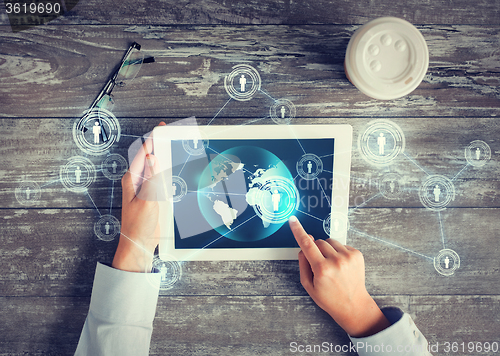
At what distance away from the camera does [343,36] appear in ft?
2.60

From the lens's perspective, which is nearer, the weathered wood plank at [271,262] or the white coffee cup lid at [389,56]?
the white coffee cup lid at [389,56]

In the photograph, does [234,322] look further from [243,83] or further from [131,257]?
[243,83]

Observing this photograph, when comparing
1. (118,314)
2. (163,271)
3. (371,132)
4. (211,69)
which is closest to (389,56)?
(371,132)

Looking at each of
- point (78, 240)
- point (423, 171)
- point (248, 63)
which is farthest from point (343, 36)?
point (78, 240)

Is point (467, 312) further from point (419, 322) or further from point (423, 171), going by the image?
point (423, 171)

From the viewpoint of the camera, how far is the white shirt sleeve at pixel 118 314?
76 cm

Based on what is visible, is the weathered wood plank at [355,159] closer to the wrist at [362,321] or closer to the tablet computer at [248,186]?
the tablet computer at [248,186]

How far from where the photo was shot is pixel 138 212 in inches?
31.1

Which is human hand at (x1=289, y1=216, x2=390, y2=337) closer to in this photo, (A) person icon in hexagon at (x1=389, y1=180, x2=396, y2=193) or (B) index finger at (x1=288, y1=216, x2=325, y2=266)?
(B) index finger at (x1=288, y1=216, x2=325, y2=266)

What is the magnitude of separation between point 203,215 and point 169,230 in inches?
3.9

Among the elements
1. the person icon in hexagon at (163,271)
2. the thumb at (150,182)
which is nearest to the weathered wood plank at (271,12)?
the thumb at (150,182)

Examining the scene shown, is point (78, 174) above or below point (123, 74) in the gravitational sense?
below

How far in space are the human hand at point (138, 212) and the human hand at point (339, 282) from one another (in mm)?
372

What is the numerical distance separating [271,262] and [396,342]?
14.0 inches
